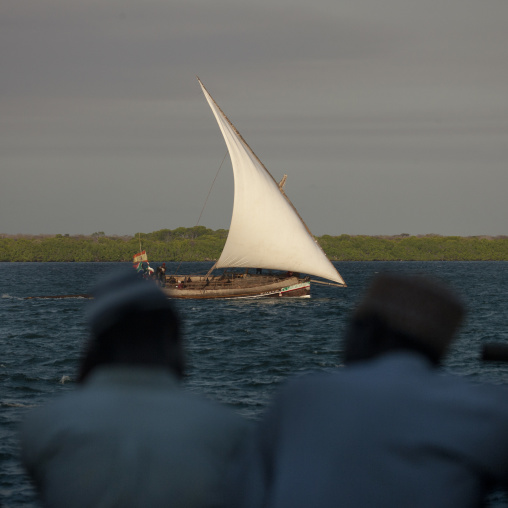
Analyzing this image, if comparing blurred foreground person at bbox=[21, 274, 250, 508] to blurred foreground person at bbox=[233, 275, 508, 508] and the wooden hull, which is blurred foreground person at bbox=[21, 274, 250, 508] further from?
the wooden hull

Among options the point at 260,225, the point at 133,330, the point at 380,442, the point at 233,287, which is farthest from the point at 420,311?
the point at 233,287

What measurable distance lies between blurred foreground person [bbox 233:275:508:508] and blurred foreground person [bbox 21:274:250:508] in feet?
0.37

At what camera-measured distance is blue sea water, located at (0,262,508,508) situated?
1522cm

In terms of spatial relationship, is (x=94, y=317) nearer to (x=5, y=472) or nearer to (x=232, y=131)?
(x=5, y=472)

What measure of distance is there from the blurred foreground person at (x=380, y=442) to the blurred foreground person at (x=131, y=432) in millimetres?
112

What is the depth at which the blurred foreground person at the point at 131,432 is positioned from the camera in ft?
5.95

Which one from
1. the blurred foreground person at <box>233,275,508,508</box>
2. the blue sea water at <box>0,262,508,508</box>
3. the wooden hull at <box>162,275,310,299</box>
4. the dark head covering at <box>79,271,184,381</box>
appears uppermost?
the dark head covering at <box>79,271,184,381</box>

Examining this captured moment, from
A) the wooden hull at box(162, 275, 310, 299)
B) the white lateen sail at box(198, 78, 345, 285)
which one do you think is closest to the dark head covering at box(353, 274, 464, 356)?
the white lateen sail at box(198, 78, 345, 285)

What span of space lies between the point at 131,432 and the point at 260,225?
146 feet

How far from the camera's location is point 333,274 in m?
47.3

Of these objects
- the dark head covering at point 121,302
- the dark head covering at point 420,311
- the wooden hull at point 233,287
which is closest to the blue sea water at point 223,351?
the wooden hull at point 233,287

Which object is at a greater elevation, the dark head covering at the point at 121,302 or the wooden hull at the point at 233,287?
the dark head covering at the point at 121,302

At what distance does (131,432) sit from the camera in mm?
1854

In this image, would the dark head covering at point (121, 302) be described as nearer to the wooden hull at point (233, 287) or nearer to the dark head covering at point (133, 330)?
the dark head covering at point (133, 330)
